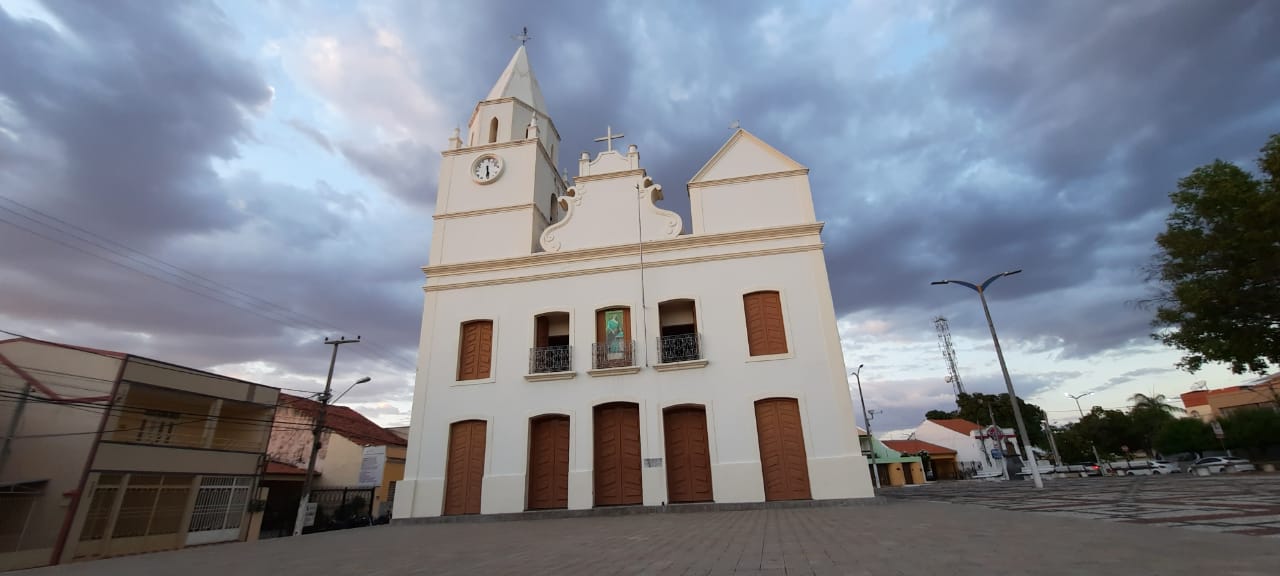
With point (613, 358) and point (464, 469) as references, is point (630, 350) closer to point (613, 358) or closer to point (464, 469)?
point (613, 358)

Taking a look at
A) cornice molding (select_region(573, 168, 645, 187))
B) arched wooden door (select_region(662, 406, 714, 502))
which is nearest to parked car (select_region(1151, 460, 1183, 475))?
arched wooden door (select_region(662, 406, 714, 502))

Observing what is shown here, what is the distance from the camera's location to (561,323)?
15.0m

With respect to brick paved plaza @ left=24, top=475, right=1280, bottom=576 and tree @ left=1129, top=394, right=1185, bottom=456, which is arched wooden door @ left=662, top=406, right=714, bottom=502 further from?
tree @ left=1129, top=394, right=1185, bottom=456

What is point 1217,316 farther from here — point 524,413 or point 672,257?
point 524,413

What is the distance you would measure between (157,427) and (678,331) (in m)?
17.9

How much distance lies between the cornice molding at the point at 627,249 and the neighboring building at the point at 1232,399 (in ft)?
129

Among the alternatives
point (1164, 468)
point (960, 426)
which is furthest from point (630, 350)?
point (960, 426)

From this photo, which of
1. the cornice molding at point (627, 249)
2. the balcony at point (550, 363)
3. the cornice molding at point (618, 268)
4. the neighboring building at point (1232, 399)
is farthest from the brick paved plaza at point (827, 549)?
the neighboring building at point (1232, 399)

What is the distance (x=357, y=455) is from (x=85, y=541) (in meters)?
10.7

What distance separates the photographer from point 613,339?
13867 millimetres

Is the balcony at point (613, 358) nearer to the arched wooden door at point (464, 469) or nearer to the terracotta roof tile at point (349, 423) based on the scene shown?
the arched wooden door at point (464, 469)

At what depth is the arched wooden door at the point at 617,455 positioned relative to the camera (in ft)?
41.1

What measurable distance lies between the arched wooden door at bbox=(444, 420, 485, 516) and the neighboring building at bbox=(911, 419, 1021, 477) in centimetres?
3464

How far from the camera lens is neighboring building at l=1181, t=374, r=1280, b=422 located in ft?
117
